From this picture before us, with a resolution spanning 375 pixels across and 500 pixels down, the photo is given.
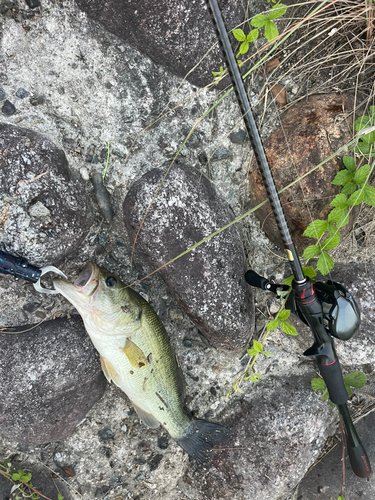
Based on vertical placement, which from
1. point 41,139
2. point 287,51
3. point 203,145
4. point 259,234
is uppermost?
A: point 41,139

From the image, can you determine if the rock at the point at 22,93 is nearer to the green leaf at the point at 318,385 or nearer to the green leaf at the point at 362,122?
the green leaf at the point at 362,122

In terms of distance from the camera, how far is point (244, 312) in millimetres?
2504

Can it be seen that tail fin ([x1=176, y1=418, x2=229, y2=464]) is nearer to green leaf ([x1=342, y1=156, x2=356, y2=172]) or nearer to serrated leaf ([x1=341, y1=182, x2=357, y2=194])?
serrated leaf ([x1=341, y1=182, x2=357, y2=194])

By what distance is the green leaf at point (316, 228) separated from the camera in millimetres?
2131

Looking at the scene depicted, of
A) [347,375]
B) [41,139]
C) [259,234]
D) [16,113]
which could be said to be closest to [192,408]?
Answer: [347,375]

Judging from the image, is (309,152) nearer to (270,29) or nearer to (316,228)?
(316,228)

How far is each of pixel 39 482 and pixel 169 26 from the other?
3200 millimetres

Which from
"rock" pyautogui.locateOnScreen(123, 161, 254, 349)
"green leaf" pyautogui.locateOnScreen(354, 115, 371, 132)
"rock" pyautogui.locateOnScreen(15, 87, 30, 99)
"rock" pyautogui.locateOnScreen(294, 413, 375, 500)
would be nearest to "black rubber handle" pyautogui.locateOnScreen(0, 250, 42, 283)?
"rock" pyautogui.locateOnScreen(123, 161, 254, 349)

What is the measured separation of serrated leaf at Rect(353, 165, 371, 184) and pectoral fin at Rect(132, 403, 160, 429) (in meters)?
2.02

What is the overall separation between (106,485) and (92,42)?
308 centimetres

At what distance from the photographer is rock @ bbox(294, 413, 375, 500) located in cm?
283

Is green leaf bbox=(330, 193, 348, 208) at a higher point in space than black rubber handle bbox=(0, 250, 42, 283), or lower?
lower

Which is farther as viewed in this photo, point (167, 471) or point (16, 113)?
point (167, 471)

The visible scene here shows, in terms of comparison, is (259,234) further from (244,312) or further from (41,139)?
(41,139)
